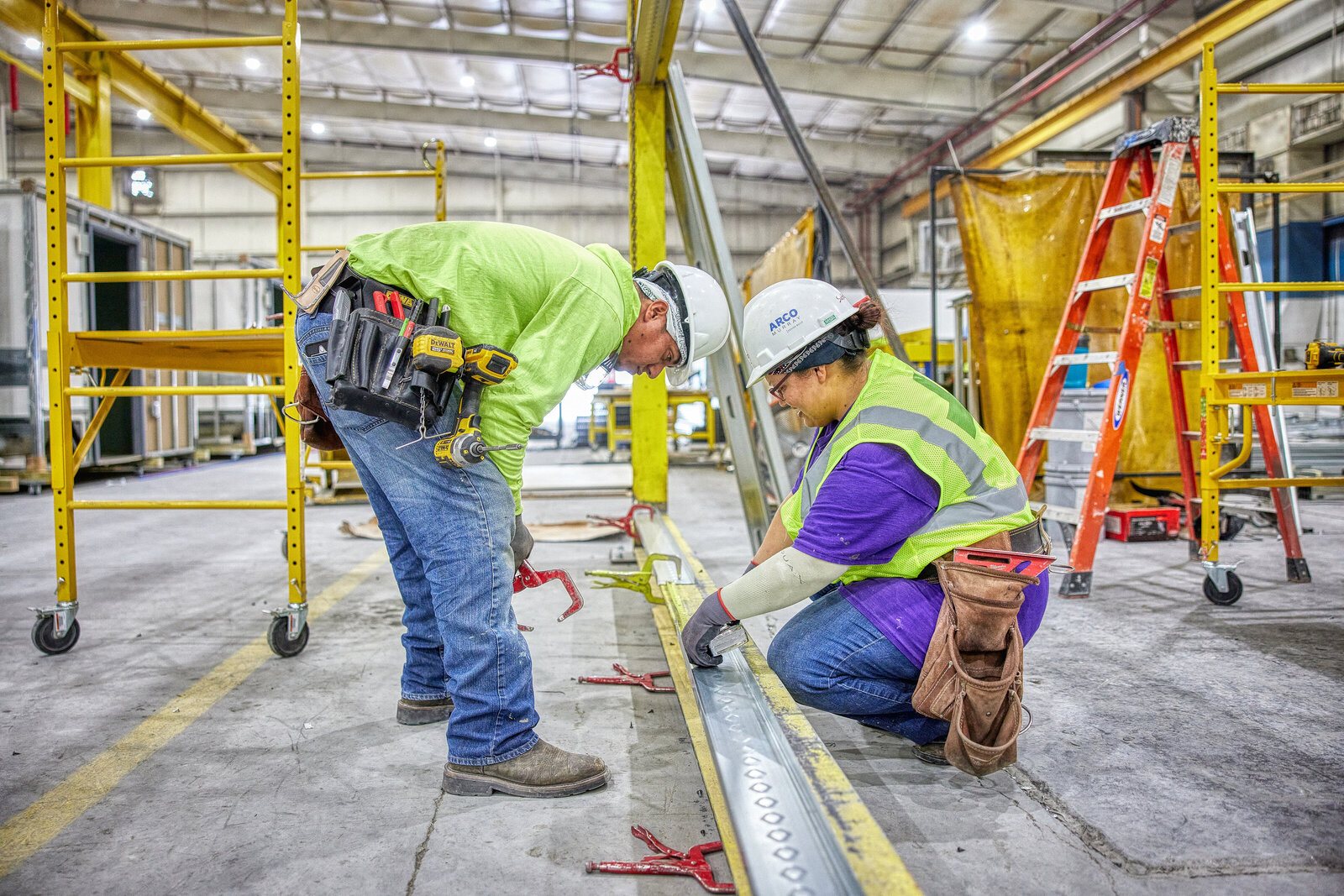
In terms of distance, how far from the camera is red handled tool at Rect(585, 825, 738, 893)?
5.24 feet

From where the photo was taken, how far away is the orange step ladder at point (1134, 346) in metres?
3.84

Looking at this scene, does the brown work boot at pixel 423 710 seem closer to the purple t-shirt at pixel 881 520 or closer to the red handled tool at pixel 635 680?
the red handled tool at pixel 635 680

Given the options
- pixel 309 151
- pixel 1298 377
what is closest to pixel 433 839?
pixel 1298 377

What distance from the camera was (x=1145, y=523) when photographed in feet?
17.7

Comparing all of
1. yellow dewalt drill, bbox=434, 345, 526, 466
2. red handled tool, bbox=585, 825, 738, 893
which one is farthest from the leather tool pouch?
red handled tool, bbox=585, 825, 738, 893

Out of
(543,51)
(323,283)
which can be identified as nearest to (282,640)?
(323,283)

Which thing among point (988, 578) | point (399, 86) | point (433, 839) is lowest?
point (433, 839)

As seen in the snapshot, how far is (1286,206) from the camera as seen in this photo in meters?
12.1

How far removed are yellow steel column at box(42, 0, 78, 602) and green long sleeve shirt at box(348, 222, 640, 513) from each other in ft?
6.32

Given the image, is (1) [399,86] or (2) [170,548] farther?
(1) [399,86]

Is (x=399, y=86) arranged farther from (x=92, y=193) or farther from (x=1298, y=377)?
(x=1298, y=377)

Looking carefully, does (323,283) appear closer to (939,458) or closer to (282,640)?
(939,458)

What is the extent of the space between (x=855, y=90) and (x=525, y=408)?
13340 millimetres

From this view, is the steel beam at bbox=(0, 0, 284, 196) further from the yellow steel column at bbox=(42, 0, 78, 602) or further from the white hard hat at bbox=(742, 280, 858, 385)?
the white hard hat at bbox=(742, 280, 858, 385)
